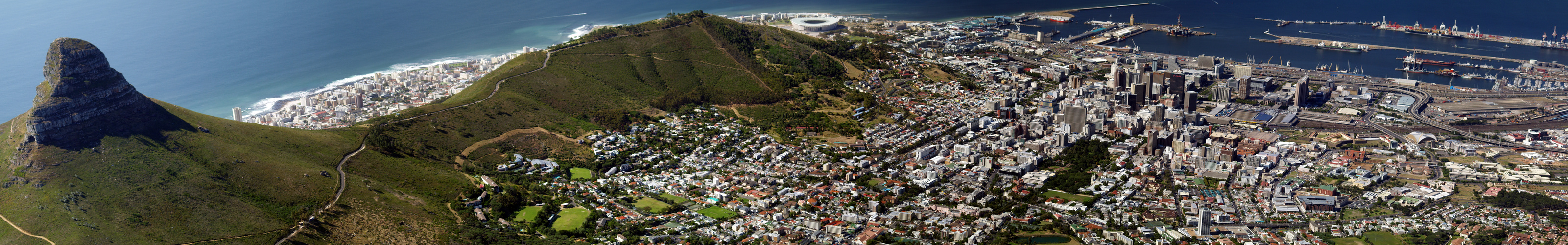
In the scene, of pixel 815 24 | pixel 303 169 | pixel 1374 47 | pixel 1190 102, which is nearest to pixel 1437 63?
pixel 1374 47

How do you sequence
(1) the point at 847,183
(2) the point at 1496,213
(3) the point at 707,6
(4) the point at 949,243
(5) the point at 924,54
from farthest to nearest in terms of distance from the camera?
(3) the point at 707,6, (5) the point at 924,54, (1) the point at 847,183, (2) the point at 1496,213, (4) the point at 949,243

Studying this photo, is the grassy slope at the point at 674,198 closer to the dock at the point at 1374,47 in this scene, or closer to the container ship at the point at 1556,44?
the dock at the point at 1374,47

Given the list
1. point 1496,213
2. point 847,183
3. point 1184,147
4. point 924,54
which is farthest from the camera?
point 924,54

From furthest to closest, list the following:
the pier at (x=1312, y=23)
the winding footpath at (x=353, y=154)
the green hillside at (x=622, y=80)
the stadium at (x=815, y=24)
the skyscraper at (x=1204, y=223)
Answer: the pier at (x=1312, y=23) < the stadium at (x=815, y=24) < the green hillside at (x=622, y=80) < the skyscraper at (x=1204, y=223) < the winding footpath at (x=353, y=154)

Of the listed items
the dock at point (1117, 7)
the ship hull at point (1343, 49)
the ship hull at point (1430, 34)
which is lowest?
the ship hull at point (1343, 49)

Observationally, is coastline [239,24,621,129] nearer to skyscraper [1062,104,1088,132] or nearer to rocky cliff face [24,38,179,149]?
rocky cliff face [24,38,179,149]

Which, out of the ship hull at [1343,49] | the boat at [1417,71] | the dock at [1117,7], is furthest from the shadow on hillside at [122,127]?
the dock at [1117,7]

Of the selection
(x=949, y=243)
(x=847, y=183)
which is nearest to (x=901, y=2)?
(x=847, y=183)

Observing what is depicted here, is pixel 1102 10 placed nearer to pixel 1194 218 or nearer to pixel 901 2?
pixel 901 2
